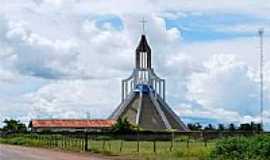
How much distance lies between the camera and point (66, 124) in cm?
14400

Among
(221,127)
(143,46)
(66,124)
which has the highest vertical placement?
(143,46)

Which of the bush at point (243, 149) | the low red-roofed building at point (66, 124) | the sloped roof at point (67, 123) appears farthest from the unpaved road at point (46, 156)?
the sloped roof at point (67, 123)

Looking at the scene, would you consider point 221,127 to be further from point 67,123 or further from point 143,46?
point 67,123

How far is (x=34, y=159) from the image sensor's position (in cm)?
4516

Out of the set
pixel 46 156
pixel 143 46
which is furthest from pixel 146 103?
pixel 46 156

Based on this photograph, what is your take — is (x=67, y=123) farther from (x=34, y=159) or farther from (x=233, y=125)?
(x=34, y=159)

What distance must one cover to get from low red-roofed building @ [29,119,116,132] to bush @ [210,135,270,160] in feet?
321

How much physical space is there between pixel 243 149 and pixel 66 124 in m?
107

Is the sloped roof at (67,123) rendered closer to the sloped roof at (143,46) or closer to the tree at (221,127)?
the sloped roof at (143,46)

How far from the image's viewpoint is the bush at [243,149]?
120ft


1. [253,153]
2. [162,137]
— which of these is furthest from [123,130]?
[253,153]

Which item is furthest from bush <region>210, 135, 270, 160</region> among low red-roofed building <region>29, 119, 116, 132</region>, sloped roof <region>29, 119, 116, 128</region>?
sloped roof <region>29, 119, 116, 128</region>

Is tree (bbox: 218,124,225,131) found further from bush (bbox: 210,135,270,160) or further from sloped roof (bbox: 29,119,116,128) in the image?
bush (bbox: 210,135,270,160)

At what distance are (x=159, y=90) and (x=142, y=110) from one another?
16.9ft
